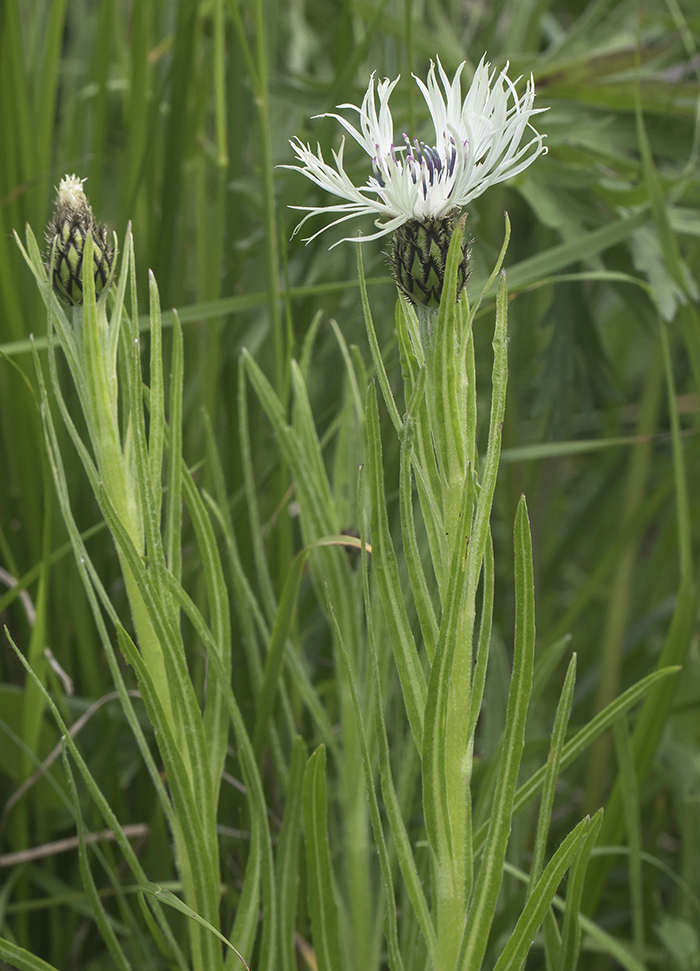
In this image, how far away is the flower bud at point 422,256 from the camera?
354 mm

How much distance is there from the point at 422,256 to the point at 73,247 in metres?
0.17

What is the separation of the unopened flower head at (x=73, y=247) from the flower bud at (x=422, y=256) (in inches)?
5.6

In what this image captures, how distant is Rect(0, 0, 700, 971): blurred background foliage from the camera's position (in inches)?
27.6

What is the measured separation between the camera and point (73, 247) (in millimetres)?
404

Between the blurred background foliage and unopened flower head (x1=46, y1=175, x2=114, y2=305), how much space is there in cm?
16

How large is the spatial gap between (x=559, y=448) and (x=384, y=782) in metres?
0.41

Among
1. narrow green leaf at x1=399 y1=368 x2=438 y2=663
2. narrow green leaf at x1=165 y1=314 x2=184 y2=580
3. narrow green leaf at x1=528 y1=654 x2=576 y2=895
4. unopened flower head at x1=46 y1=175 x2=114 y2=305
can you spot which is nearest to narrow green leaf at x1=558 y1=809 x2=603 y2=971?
narrow green leaf at x1=528 y1=654 x2=576 y2=895

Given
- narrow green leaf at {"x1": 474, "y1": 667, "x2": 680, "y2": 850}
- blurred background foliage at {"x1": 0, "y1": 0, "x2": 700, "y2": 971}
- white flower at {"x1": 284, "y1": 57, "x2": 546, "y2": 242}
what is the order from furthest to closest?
blurred background foliage at {"x1": 0, "y1": 0, "x2": 700, "y2": 971}
narrow green leaf at {"x1": 474, "y1": 667, "x2": 680, "y2": 850}
white flower at {"x1": 284, "y1": 57, "x2": 546, "y2": 242}

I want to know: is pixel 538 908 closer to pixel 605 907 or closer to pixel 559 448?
pixel 559 448

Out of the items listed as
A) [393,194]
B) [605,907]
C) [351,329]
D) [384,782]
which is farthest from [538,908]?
[605,907]

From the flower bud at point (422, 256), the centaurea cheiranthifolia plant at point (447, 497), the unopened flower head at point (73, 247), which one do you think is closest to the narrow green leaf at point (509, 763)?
the centaurea cheiranthifolia plant at point (447, 497)

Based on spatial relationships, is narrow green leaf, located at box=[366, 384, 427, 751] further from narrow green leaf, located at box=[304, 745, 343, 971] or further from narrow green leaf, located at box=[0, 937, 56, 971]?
narrow green leaf, located at box=[0, 937, 56, 971]

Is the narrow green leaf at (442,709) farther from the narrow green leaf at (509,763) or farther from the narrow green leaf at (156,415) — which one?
the narrow green leaf at (156,415)

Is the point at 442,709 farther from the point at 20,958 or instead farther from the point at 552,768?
the point at 20,958
